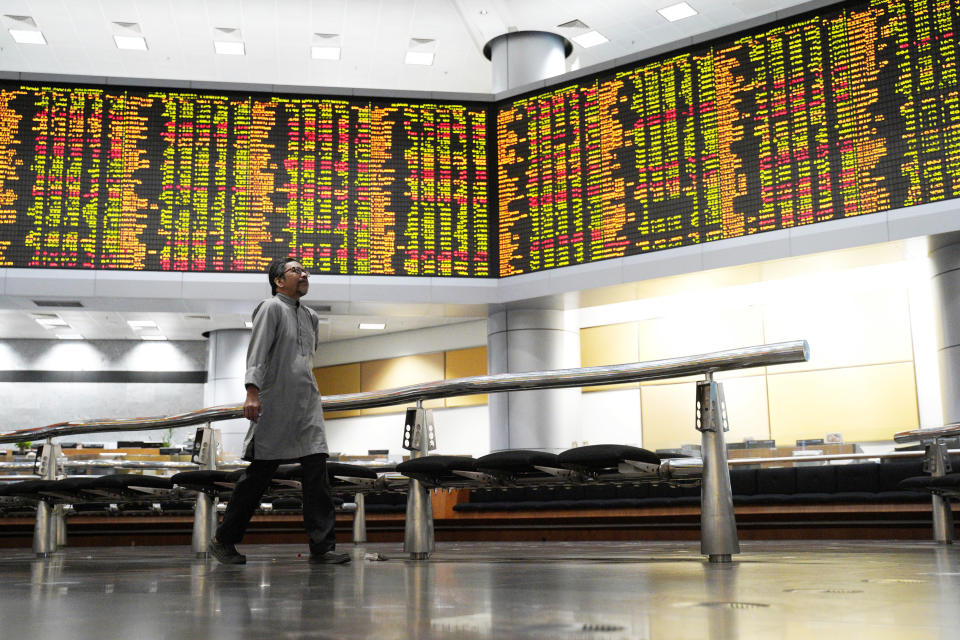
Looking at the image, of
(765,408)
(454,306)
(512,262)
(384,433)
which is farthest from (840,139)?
(384,433)

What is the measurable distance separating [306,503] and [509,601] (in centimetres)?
175

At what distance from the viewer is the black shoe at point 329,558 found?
10.3ft

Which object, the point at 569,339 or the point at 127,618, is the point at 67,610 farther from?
the point at 569,339

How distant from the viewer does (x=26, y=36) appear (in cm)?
1025

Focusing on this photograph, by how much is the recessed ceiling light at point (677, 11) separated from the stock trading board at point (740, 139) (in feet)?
6.12

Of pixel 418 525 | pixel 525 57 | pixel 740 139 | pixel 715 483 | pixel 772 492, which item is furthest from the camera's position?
pixel 525 57

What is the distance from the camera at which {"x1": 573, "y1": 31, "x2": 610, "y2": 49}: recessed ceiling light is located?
10102 mm

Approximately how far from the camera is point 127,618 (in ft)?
5.22

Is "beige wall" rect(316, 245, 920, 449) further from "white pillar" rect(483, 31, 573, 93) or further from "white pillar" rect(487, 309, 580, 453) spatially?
"white pillar" rect(483, 31, 573, 93)

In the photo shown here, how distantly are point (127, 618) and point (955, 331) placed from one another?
6863 mm

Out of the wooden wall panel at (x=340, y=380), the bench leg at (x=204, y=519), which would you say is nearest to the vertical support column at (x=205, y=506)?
the bench leg at (x=204, y=519)

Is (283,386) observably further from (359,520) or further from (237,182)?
(237,182)

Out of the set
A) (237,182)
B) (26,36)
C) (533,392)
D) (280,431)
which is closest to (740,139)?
(533,392)

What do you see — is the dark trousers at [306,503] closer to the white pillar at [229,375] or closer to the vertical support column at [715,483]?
the vertical support column at [715,483]
